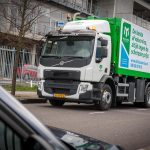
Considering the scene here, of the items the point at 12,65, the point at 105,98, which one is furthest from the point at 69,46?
the point at 12,65

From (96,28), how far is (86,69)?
1.78m

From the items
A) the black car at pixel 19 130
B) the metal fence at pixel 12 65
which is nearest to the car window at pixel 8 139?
the black car at pixel 19 130

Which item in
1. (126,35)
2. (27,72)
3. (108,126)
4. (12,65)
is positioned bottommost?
(108,126)

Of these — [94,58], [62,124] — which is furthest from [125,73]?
[62,124]

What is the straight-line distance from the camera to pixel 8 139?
8.51 feet

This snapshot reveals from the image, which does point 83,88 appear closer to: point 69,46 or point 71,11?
point 69,46

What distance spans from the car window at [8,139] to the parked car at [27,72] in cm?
2501

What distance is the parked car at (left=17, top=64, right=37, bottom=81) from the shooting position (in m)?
27.7

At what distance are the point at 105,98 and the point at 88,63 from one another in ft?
4.86

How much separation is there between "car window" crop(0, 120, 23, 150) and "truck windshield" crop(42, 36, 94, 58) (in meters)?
13.8

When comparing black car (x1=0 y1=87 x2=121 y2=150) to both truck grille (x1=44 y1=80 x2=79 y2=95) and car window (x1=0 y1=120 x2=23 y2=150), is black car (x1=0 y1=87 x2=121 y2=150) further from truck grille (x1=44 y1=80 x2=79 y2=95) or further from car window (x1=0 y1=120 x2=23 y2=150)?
truck grille (x1=44 y1=80 x2=79 y2=95)

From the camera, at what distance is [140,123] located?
13859 millimetres

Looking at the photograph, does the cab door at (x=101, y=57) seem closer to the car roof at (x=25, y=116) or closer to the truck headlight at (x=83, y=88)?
the truck headlight at (x=83, y=88)

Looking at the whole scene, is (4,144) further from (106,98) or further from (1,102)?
(106,98)
